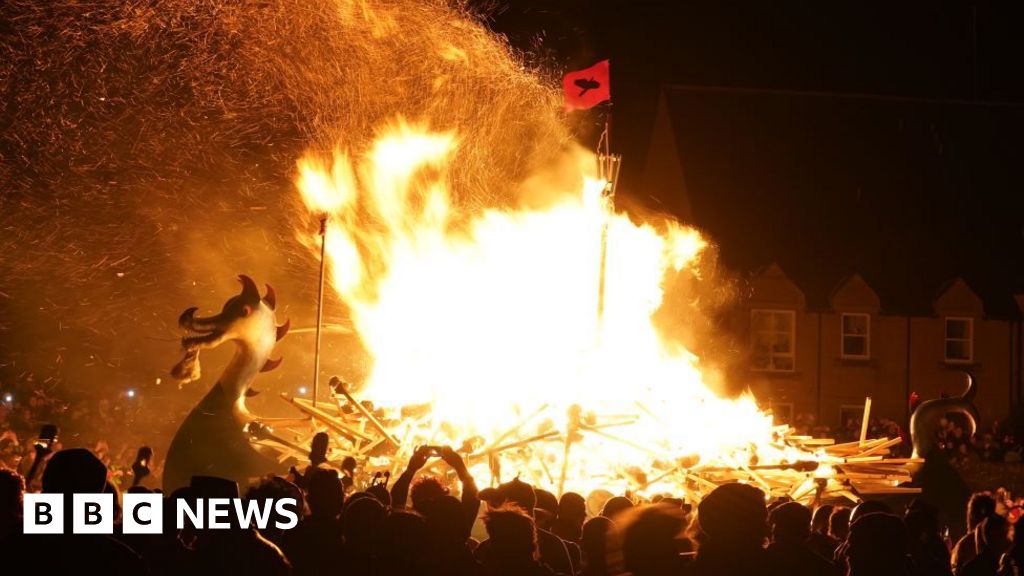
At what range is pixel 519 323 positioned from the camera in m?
12.2

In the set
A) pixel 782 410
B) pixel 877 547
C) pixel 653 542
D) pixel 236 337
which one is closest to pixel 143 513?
pixel 653 542

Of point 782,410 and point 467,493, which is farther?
point 782,410

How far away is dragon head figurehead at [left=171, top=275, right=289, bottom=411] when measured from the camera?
10414mm

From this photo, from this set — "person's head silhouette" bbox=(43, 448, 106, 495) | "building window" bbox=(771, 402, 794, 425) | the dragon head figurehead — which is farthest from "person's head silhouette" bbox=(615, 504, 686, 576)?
"building window" bbox=(771, 402, 794, 425)

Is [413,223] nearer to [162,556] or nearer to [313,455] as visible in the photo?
[313,455]

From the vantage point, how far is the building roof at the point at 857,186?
30734 millimetres

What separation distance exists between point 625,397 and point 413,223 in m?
4.23

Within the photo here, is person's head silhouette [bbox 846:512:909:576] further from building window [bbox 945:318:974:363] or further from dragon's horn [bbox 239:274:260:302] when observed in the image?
building window [bbox 945:318:974:363]

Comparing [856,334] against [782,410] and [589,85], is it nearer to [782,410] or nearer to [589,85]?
[782,410]

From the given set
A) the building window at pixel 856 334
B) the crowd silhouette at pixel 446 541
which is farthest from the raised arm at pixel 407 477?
the building window at pixel 856 334

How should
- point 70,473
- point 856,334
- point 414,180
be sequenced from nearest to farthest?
point 70,473 → point 414,180 → point 856,334

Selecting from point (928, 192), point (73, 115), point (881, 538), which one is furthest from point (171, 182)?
point (928, 192)

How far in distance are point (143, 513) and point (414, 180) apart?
924 cm

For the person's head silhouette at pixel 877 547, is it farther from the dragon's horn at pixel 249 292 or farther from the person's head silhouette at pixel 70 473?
the dragon's horn at pixel 249 292
